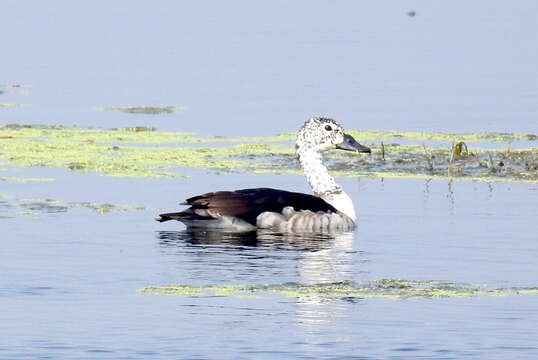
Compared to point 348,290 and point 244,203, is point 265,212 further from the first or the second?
point 348,290

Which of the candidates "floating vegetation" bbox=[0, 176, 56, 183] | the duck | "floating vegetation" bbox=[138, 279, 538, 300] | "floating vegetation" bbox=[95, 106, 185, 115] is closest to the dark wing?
the duck

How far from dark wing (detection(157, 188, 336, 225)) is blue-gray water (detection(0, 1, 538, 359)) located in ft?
1.19

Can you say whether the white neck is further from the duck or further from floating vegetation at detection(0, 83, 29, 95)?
floating vegetation at detection(0, 83, 29, 95)

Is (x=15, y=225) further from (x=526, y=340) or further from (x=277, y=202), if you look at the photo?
(x=526, y=340)

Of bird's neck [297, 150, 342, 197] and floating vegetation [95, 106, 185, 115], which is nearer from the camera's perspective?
bird's neck [297, 150, 342, 197]

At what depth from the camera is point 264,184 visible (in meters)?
21.4

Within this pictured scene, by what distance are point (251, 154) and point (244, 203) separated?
5.17m

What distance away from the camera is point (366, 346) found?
1271 cm

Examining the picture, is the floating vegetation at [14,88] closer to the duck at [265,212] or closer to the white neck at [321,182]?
the white neck at [321,182]

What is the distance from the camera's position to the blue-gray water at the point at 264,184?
13102 mm

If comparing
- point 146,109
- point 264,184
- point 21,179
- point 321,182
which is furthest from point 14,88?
point 321,182

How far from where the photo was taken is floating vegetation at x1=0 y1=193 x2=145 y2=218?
19078 mm

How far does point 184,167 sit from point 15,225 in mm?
4752

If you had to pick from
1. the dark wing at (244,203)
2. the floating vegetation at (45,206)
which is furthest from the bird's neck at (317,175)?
the floating vegetation at (45,206)
